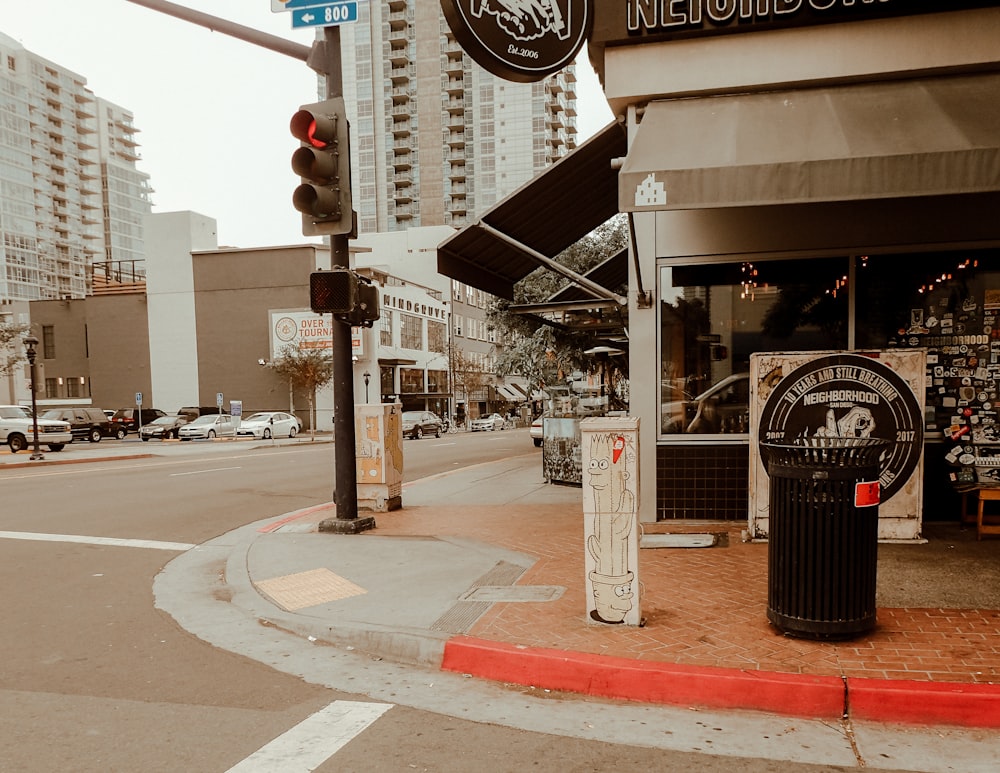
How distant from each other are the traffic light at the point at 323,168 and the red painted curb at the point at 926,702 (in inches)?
239

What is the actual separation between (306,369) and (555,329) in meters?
26.6

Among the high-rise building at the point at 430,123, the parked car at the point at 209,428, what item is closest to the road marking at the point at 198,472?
the parked car at the point at 209,428

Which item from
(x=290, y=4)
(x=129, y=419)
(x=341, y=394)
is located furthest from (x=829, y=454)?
(x=129, y=419)

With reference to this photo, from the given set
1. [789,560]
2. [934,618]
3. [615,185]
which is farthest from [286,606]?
[615,185]

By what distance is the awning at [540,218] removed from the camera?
883cm

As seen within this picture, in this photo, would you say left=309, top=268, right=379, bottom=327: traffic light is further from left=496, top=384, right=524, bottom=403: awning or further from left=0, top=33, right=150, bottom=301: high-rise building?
left=0, top=33, right=150, bottom=301: high-rise building

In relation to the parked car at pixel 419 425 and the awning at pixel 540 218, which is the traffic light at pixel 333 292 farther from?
the parked car at pixel 419 425

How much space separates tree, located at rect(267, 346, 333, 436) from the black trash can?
1526 inches

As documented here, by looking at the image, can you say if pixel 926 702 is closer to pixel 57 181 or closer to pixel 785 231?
pixel 785 231

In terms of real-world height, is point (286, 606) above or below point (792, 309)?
below

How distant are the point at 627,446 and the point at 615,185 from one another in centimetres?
635

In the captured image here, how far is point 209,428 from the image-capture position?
38094 millimetres

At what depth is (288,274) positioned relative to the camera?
48.0 m

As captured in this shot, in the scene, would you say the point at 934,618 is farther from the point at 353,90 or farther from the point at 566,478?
the point at 353,90
